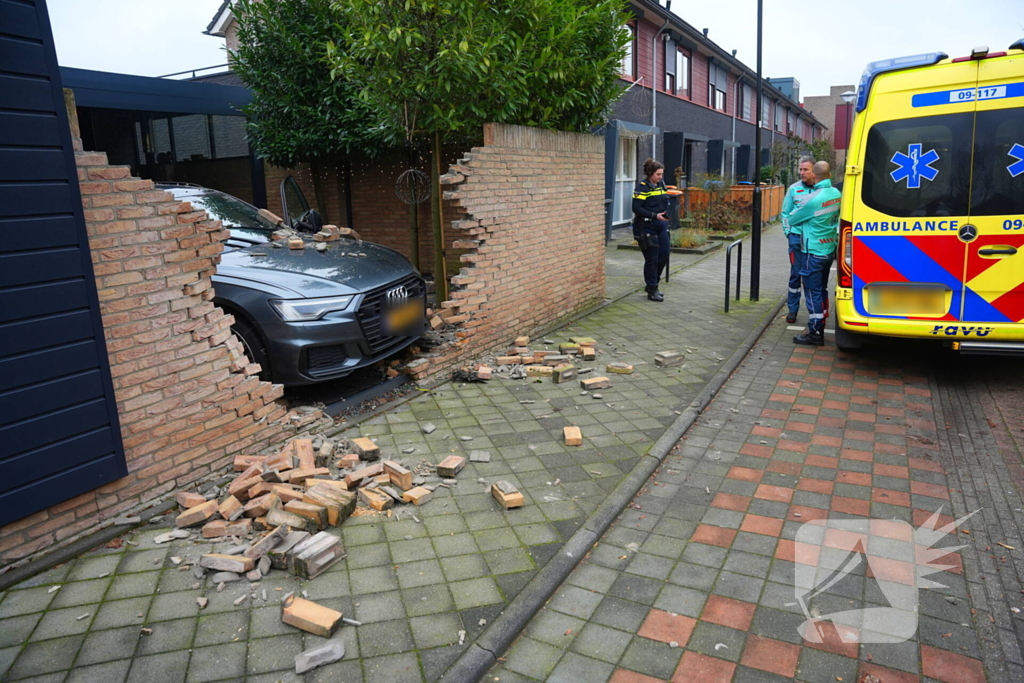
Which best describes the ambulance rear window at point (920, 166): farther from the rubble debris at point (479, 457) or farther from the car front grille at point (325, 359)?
the car front grille at point (325, 359)

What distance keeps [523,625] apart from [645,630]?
20.9 inches

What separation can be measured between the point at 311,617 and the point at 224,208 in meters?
5.04

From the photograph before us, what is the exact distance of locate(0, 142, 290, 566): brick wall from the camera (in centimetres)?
367

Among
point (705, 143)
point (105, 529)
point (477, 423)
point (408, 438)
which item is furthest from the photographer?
point (705, 143)

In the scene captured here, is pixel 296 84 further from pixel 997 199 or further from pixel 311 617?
pixel 311 617

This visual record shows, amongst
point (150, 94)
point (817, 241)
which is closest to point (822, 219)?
point (817, 241)

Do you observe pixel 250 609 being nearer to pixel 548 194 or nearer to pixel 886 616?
pixel 886 616

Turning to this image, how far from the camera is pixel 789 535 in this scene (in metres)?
3.86

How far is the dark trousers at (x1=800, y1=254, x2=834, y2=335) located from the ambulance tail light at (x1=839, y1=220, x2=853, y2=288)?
1084mm

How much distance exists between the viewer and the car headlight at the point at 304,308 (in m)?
5.32

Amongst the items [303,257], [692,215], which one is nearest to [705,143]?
[692,215]

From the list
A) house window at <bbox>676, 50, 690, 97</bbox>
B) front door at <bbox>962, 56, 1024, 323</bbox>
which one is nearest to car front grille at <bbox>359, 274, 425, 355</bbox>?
front door at <bbox>962, 56, 1024, 323</bbox>

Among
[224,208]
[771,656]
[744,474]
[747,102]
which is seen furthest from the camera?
[747,102]

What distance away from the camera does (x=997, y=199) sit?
605cm
